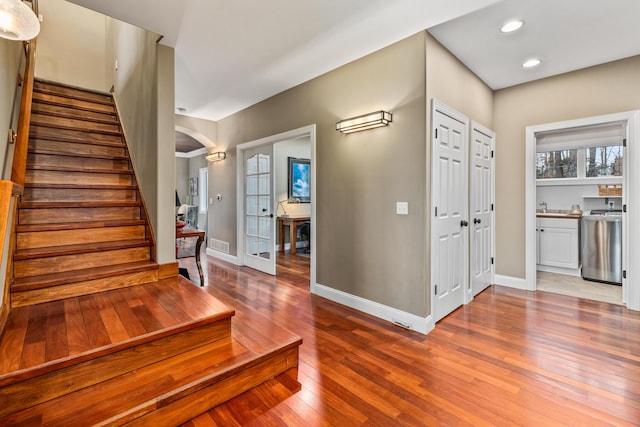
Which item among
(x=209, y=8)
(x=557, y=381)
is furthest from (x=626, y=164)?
(x=209, y=8)

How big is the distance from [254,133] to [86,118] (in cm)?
208

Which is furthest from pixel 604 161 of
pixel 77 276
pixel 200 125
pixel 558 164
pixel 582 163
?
pixel 77 276

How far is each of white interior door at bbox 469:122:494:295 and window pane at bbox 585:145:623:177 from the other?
2.16 m

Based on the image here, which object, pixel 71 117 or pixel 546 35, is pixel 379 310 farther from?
pixel 71 117

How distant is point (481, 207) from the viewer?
3707 mm

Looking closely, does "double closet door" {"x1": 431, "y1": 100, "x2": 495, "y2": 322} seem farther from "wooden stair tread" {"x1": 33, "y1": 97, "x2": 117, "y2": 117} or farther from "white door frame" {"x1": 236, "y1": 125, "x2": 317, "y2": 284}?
"wooden stair tread" {"x1": 33, "y1": 97, "x2": 117, "y2": 117}

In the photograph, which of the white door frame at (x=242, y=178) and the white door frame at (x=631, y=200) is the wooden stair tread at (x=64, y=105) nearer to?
the white door frame at (x=242, y=178)

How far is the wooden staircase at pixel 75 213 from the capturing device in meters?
2.36

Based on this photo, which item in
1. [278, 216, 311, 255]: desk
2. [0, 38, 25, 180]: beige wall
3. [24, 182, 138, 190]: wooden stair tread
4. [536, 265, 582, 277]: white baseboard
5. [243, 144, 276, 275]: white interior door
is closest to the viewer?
[0, 38, 25, 180]: beige wall

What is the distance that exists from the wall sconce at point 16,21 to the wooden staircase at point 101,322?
159 centimetres

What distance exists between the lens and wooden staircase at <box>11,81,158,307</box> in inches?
93.0

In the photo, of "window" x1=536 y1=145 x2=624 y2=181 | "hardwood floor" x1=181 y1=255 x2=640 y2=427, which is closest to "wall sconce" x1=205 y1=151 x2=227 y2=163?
"hardwood floor" x1=181 y1=255 x2=640 y2=427

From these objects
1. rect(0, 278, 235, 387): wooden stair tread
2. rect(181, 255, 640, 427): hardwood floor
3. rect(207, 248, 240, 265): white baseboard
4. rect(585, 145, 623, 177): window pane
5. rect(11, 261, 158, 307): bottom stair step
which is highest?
rect(585, 145, 623, 177): window pane

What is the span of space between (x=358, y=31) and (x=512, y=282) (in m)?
3.53
